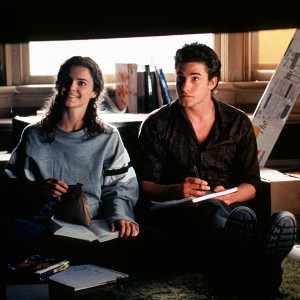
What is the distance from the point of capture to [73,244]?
2.29m

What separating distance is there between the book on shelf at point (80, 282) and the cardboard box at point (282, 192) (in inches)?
31.4

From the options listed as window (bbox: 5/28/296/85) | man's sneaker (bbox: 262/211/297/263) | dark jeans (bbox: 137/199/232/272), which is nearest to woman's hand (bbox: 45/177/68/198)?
dark jeans (bbox: 137/199/232/272)

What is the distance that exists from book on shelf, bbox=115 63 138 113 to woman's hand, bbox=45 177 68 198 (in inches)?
37.2

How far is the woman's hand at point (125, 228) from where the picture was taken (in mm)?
2256

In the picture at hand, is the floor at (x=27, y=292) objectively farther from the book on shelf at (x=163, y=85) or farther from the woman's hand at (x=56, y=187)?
the book on shelf at (x=163, y=85)

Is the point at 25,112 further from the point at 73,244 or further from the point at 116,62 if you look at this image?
the point at 73,244

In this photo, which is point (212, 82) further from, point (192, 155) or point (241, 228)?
point (241, 228)

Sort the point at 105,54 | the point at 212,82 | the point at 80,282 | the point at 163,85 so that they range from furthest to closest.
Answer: the point at 105,54 < the point at 163,85 < the point at 212,82 < the point at 80,282

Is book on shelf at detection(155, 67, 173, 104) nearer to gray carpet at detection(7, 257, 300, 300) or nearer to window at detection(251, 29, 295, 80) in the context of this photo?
window at detection(251, 29, 295, 80)

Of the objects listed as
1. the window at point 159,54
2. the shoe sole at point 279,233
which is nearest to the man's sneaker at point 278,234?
the shoe sole at point 279,233

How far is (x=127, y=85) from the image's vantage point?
3055 millimetres

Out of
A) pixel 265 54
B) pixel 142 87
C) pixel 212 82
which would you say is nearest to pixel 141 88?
pixel 142 87

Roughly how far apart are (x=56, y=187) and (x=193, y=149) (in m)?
0.59

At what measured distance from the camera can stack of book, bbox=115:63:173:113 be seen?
9.86ft
